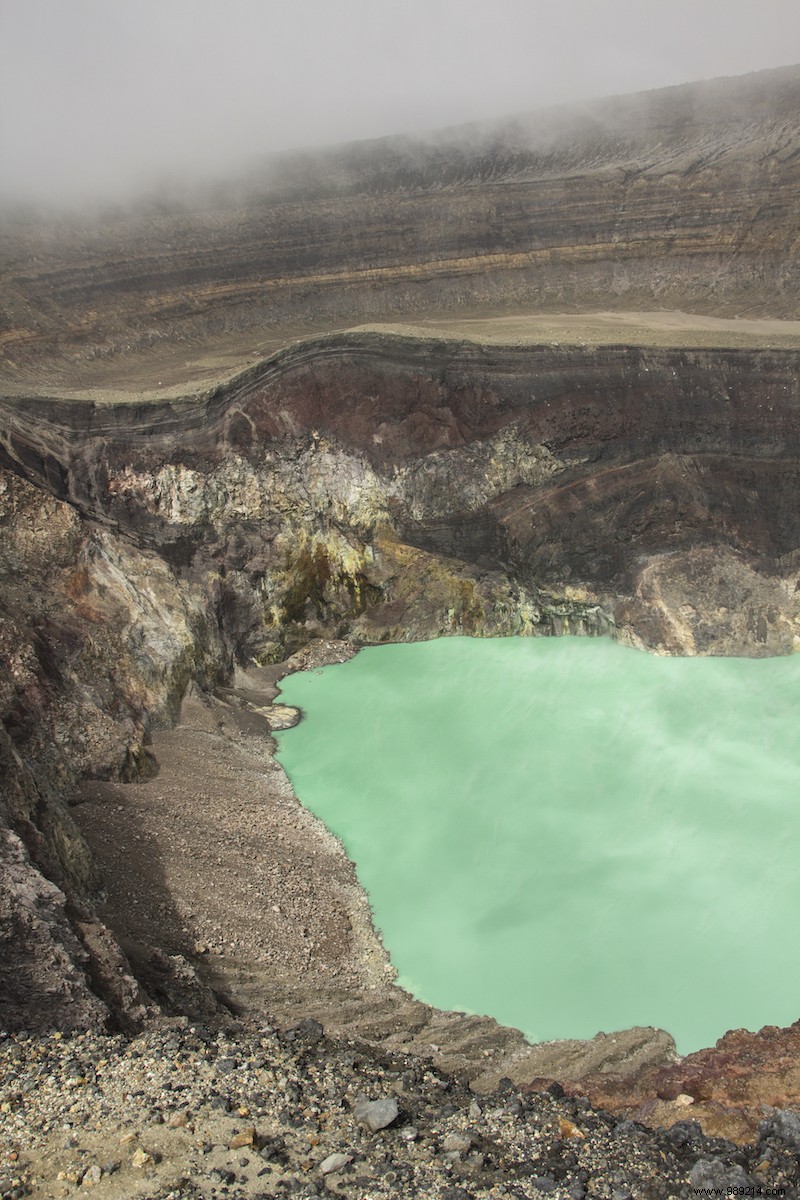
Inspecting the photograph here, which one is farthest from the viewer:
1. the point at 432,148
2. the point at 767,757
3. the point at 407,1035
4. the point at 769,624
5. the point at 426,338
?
the point at 432,148

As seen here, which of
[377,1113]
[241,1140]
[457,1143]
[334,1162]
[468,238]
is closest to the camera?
[334,1162]

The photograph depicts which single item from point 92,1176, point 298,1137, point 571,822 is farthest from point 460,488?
point 92,1176

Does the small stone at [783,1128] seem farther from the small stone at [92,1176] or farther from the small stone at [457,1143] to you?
the small stone at [92,1176]

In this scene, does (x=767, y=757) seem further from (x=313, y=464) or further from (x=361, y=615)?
(x=313, y=464)

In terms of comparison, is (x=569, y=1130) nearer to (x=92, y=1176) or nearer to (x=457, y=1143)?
(x=457, y=1143)

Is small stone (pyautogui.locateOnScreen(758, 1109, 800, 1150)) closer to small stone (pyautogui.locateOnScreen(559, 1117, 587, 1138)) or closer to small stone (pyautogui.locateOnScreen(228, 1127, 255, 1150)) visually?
small stone (pyautogui.locateOnScreen(559, 1117, 587, 1138))

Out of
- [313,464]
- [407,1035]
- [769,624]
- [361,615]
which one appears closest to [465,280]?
[313,464]

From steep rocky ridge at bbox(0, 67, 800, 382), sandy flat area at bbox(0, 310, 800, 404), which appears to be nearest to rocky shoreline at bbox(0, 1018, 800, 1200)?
sandy flat area at bbox(0, 310, 800, 404)
